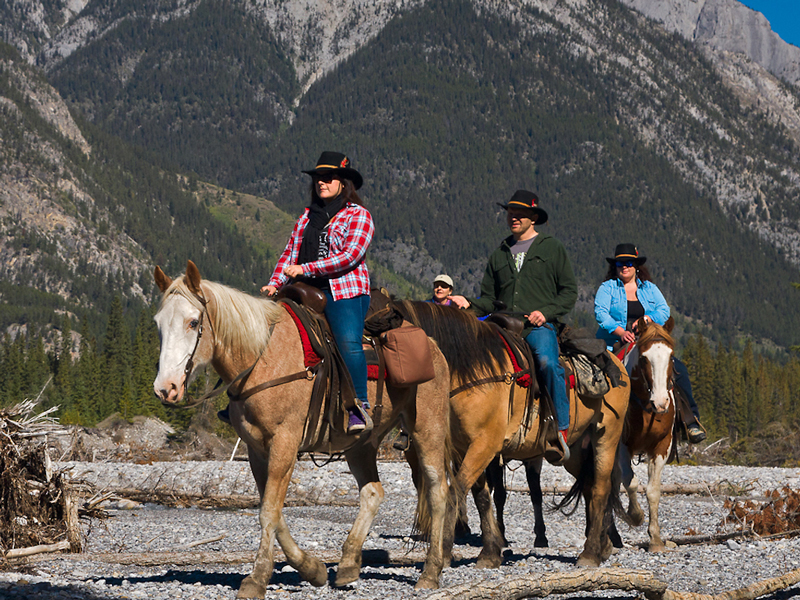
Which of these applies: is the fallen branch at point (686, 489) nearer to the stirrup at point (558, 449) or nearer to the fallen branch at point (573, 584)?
the stirrup at point (558, 449)

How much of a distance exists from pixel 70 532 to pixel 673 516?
33.5 feet

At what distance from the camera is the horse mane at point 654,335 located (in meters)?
10.9

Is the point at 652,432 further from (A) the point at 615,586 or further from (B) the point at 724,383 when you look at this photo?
(B) the point at 724,383

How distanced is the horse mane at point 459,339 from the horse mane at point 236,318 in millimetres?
1787

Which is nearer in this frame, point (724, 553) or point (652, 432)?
point (724, 553)

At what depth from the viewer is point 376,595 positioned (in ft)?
24.6

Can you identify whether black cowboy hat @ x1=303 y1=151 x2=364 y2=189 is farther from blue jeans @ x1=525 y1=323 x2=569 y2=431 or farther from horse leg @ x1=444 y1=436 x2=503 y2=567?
horse leg @ x1=444 y1=436 x2=503 y2=567

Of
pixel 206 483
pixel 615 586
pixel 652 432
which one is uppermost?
pixel 652 432

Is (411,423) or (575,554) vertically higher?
(411,423)

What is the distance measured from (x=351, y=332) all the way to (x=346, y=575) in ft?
7.04

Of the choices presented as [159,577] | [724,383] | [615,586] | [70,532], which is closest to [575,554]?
[615,586]

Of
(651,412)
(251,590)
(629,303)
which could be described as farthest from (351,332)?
(629,303)

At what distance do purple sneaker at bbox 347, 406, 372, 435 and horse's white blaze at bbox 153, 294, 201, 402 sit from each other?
1.50 metres

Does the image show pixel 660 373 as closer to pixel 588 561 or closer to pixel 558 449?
pixel 558 449
